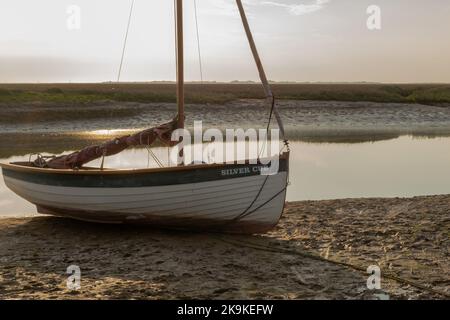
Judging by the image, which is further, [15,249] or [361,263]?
[15,249]

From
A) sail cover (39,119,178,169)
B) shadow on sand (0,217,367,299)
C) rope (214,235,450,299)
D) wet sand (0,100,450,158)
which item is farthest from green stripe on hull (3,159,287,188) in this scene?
wet sand (0,100,450,158)

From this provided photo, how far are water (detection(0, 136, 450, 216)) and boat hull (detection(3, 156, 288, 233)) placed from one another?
412 centimetres

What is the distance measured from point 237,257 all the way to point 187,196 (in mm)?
1848

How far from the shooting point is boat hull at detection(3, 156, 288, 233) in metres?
11.0

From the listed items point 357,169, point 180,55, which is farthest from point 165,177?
point 357,169

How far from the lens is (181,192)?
36.4 ft

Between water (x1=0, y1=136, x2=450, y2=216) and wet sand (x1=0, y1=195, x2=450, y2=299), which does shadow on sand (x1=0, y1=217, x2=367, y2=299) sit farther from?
water (x1=0, y1=136, x2=450, y2=216)

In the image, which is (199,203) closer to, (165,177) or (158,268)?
(165,177)

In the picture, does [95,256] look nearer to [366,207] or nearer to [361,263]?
[361,263]

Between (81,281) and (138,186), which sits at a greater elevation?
(138,186)

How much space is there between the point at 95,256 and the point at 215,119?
35.3 metres

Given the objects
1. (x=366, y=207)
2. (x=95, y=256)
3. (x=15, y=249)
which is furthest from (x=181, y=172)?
(x=366, y=207)
